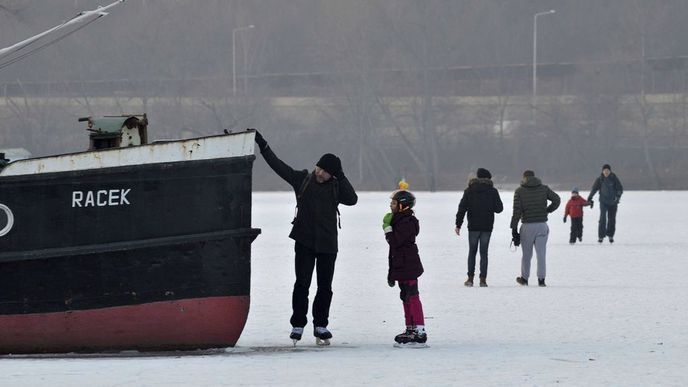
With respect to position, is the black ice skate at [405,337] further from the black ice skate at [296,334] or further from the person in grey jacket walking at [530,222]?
the person in grey jacket walking at [530,222]

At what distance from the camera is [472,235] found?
1812 cm

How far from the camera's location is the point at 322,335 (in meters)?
12.1

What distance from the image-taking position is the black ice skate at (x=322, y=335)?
12062mm

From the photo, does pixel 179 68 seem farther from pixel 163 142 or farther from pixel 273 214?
pixel 163 142

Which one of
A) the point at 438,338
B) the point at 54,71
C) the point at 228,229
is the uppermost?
the point at 54,71

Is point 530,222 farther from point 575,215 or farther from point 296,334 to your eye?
point 575,215

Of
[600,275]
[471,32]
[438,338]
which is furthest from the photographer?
[471,32]

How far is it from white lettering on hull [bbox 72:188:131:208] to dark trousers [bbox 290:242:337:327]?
4.44ft

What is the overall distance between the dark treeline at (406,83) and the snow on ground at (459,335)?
49.6m

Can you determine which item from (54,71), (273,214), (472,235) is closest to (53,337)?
(472,235)

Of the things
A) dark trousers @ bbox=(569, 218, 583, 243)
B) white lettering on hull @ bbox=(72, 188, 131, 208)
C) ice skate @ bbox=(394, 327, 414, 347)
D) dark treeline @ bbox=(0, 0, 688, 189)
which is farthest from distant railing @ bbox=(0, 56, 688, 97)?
white lettering on hull @ bbox=(72, 188, 131, 208)

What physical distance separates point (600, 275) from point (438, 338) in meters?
7.25

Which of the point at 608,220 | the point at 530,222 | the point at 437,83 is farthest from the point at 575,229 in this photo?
the point at 437,83

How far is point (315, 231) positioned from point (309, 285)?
1.33 feet
